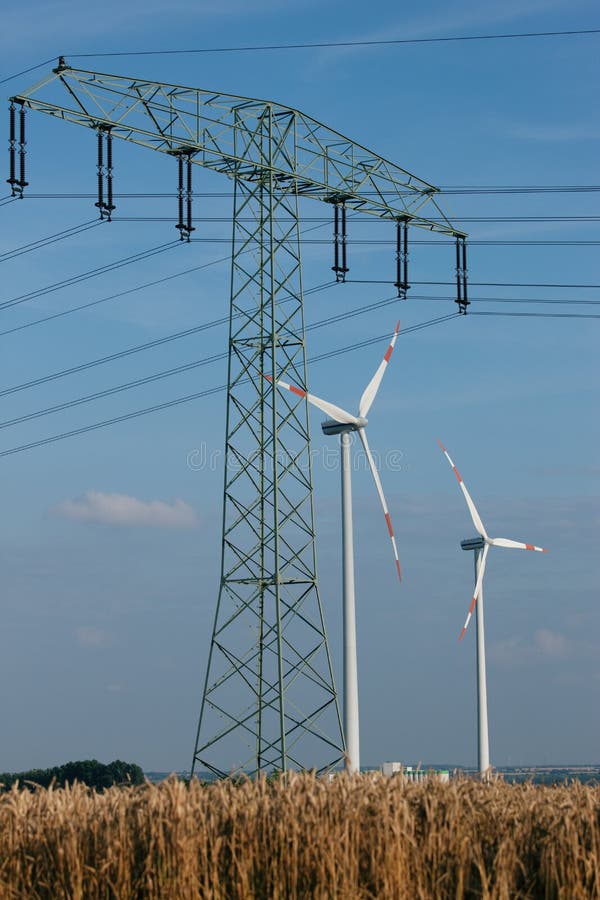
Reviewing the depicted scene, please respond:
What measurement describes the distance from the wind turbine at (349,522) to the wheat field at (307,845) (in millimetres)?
32262

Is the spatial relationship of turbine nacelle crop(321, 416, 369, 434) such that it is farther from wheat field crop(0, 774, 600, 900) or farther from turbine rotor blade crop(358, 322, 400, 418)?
wheat field crop(0, 774, 600, 900)

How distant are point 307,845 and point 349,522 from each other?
40.9 meters

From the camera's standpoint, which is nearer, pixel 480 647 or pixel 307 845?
pixel 307 845

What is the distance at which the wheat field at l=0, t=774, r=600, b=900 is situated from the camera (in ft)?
69.4

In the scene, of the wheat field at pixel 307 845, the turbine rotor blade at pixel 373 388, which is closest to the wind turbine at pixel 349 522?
the turbine rotor blade at pixel 373 388

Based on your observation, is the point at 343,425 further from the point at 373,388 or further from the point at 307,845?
the point at 307,845

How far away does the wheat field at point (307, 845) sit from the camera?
21141 mm

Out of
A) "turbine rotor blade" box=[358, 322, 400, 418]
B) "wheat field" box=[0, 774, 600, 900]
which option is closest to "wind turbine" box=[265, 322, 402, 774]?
"turbine rotor blade" box=[358, 322, 400, 418]

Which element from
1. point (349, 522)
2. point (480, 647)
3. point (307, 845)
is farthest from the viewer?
point (480, 647)

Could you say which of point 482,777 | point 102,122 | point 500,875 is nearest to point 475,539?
point 102,122

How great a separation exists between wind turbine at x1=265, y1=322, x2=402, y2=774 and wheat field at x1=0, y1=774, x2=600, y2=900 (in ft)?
106

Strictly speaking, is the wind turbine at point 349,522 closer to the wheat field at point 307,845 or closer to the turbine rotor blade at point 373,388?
the turbine rotor blade at point 373,388

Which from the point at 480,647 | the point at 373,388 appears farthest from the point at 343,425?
the point at 480,647

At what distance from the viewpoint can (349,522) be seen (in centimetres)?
6209
